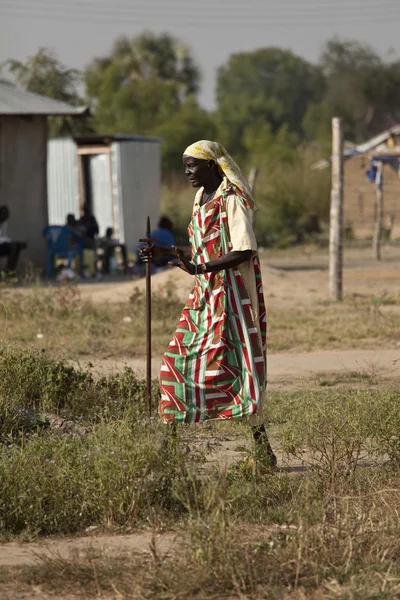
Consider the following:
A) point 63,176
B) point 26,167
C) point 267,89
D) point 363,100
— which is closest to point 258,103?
point 363,100

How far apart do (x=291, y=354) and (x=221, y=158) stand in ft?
13.9

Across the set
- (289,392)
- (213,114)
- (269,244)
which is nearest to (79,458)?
(289,392)

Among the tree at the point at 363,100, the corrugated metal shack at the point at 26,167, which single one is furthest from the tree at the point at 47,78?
the tree at the point at 363,100

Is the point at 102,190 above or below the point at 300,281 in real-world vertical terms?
above

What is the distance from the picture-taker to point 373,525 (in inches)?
164

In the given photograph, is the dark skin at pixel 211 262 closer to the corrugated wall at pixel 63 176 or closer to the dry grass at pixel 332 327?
the dry grass at pixel 332 327

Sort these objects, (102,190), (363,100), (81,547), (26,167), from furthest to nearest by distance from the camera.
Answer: (363,100) → (102,190) → (26,167) → (81,547)

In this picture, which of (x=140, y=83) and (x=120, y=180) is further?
(x=140, y=83)

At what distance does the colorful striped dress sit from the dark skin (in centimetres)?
7

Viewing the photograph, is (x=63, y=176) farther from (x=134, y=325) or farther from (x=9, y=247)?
(x=134, y=325)

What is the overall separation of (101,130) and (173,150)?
3.52m

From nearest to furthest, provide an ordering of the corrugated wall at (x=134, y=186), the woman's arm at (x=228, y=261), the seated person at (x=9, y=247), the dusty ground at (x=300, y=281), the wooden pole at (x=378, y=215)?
the woman's arm at (x=228, y=261) < the dusty ground at (x=300, y=281) < the seated person at (x=9, y=247) < the corrugated wall at (x=134, y=186) < the wooden pole at (x=378, y=215)

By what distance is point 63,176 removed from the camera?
71.7 feet

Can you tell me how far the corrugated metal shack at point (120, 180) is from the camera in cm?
1923
